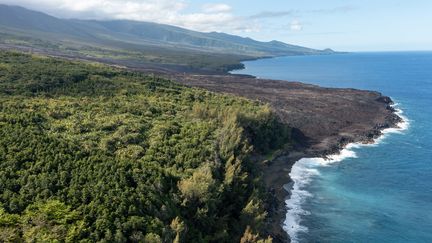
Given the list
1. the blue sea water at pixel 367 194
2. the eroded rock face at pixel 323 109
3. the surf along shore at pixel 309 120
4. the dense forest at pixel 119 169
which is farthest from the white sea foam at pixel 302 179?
the dense forest at pixel 119 169

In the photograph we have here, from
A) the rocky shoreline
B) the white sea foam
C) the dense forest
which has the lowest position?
the white sea foam

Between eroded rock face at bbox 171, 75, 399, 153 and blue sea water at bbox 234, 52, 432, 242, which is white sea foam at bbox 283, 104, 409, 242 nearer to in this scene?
blue sea water at bbox 234, 52, 432, 242

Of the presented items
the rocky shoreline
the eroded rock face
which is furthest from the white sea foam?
the eroded rock face

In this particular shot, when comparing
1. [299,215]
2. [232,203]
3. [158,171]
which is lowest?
[299,215]

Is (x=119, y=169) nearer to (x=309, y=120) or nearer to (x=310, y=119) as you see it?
(x=309, y=120)

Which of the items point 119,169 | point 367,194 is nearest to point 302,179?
point 367,194

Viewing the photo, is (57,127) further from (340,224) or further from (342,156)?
(342,156)

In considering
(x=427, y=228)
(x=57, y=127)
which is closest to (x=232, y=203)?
(x=57, y=127)
